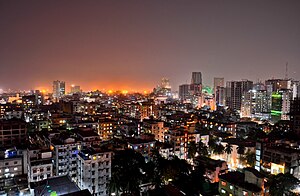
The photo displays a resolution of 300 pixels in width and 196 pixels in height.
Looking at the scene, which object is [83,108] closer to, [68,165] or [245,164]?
[68,165]

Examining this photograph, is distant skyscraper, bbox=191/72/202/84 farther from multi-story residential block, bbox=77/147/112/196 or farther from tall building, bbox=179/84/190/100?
multi-story residential block, bbox=77/147/112/196

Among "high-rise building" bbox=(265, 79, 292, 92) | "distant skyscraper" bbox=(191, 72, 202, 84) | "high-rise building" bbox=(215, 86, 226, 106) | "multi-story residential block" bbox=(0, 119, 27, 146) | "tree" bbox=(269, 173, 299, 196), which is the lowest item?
"tree" bbox=(269, 173, 299, 196)

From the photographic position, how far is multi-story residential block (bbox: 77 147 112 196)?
16703mm

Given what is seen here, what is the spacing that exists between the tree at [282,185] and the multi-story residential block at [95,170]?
10636mm

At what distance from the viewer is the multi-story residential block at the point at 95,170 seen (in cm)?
1670

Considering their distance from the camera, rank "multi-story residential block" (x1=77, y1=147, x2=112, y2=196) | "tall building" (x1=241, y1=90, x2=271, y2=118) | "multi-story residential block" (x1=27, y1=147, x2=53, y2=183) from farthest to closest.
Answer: "tall building" (x1=241, y1=90, x2=271, y2=118) < "multi-story residential block" (x1=27, y1=147, x2=53, y2=183) < "multi-story residential block" (x1=77, y1=147, x2=112, y2=196)

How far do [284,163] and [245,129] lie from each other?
17283mm

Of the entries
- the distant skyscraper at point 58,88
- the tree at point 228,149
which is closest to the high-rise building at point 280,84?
the tree at point 228,149

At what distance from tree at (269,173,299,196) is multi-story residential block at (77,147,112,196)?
419 inches

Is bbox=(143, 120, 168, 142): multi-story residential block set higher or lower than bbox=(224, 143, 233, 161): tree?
higher

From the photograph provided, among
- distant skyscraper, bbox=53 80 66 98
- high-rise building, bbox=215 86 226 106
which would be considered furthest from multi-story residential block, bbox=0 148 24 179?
distant skyscraper, bbox=53 80 66 98

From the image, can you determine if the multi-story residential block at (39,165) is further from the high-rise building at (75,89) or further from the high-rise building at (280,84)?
the high-rise building at (75,89)

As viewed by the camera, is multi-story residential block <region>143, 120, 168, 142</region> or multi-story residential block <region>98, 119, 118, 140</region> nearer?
multi-story residential block <region>143, 120, 168, 142</region>

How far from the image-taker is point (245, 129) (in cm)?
3616
